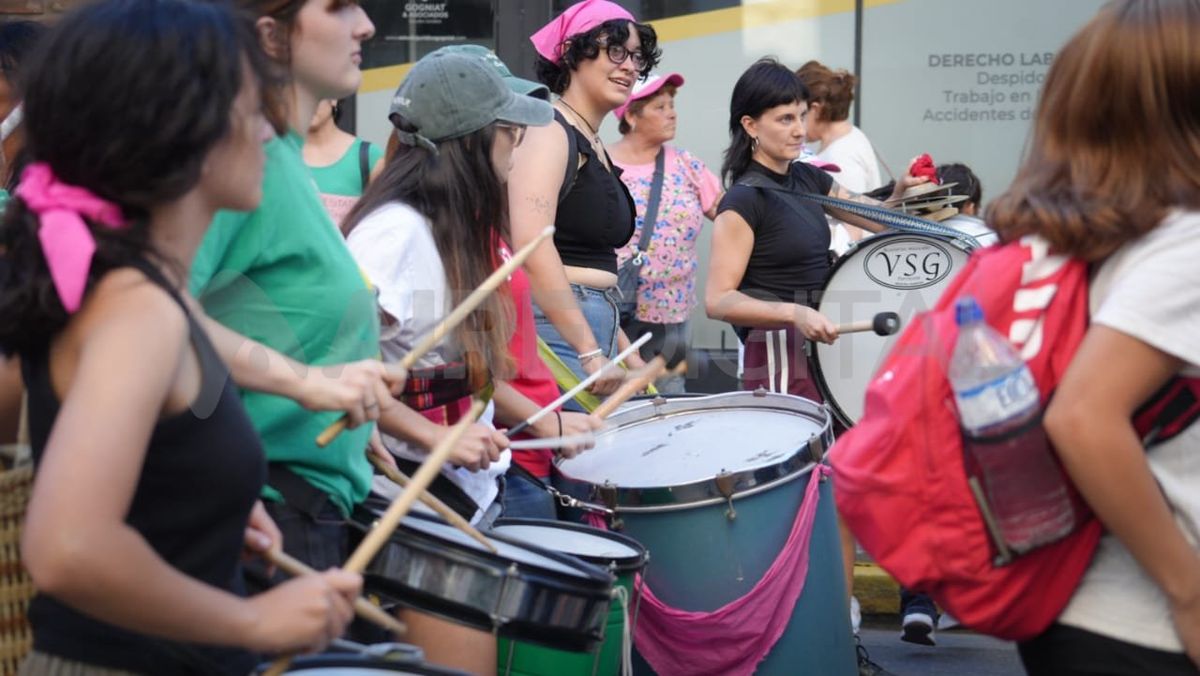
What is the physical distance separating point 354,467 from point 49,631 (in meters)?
0.73

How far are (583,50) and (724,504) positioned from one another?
1.63m

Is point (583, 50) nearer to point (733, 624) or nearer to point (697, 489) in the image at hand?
point (697, 489)

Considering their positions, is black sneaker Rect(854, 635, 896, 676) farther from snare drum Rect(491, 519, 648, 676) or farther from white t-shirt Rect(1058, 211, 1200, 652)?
white t-shirt Rect(1058, 211, 1200, 652)

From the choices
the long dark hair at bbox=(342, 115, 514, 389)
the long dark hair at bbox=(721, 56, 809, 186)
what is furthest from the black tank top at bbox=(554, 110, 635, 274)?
the long dark hair at bbox=(342, 115, 514, 389)

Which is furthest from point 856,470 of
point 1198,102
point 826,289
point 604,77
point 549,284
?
point 826,289

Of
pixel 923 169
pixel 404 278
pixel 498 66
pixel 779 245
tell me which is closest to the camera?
pixel 404 278

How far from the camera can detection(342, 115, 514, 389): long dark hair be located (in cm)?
307

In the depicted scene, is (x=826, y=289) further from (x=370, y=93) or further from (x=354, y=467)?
(x=370, y=93)

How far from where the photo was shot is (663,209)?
5949 mm

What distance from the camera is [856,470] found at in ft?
6.54

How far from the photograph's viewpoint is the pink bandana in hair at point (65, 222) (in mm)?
1633

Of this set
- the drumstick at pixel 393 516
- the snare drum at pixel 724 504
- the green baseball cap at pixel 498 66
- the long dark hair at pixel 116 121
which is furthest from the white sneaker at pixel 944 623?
the long dark hair at pixel 116 121

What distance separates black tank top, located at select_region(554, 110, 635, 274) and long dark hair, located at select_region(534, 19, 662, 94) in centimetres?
29

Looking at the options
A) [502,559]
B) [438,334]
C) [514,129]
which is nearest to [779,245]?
[514,129]
